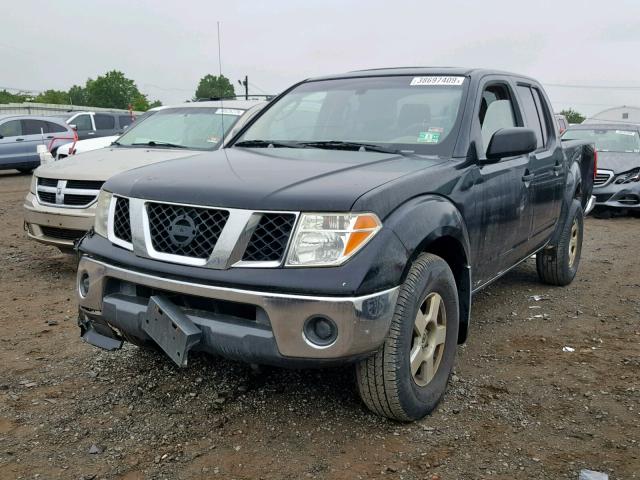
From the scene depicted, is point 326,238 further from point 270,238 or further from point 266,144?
point 266,144

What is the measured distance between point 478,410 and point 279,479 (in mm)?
1180

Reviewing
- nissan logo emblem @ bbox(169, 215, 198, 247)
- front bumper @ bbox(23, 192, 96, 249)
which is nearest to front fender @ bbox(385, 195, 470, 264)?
nissan logo emblem @ bbox(169, 215, 198, 247)

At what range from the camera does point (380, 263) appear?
2.52 meters

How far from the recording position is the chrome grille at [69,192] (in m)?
5.54

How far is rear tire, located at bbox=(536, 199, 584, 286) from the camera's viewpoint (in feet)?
17.6

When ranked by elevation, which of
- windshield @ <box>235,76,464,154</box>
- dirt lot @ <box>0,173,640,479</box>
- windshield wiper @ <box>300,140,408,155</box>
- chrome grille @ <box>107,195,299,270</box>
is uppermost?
windshield @ <box>235,76,464,154</box>

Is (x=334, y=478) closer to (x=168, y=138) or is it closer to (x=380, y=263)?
(x=380, y=263)

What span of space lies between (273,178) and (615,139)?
33.5 ft

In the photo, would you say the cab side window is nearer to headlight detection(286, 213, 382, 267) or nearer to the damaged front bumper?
headlight detection(286, 213, 382, 267)

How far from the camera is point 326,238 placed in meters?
2.52

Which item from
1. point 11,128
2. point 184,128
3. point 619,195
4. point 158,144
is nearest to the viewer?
point 158,144

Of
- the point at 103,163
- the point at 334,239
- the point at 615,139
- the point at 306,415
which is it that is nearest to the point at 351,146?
the point at 334,239

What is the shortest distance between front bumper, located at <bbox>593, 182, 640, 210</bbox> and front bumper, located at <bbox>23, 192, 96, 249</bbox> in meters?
8.11

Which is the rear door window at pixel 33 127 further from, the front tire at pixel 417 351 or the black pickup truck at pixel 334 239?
the front tire at pixel 417 351
